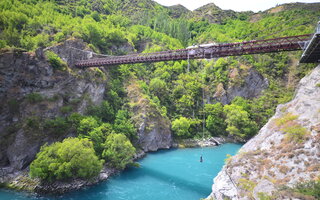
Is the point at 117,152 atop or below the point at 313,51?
below

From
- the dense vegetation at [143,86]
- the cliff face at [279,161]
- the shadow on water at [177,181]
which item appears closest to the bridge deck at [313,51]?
the cliff face at [279,161]

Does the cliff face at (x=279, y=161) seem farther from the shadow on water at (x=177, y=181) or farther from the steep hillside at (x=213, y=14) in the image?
the steep hillside at (x=213, y=14)

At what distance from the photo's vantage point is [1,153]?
67.6ft

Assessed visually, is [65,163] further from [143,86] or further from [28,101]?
[143,86]

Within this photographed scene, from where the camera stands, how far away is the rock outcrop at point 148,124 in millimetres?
29547

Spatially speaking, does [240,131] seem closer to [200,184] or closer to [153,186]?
[200,184]

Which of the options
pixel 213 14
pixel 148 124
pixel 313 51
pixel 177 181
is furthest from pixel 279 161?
pixel 213 14

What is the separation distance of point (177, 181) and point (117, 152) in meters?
7.86

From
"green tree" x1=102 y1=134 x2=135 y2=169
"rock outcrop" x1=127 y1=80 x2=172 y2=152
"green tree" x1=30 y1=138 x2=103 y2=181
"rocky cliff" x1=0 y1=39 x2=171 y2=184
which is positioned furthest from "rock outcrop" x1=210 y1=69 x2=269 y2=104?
"green tree" x1=30 y1=138 x2=103 y2=181

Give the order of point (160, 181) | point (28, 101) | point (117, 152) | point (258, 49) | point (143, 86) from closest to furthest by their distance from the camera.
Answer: point (258, 49)
point (160, 181)
point (117, 152)
point (28, 101)
point (143, 86)

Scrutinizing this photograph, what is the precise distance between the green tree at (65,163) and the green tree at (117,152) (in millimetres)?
2645

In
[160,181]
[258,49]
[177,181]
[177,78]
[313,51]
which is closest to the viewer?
[313,51]

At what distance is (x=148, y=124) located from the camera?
99.3 ft

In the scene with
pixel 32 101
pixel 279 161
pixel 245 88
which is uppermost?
pixel 245 88
